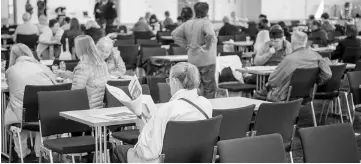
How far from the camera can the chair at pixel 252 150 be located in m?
3.51

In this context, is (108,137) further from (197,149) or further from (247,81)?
(247,81)

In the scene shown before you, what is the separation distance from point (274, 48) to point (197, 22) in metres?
1.23

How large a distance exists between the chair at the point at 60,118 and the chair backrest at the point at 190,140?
1181mm

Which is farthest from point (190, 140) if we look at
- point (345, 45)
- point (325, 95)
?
point (345, 45)

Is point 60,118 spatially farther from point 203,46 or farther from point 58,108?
point 203,46

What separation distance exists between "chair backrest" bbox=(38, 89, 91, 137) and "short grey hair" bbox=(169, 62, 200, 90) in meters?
1.60

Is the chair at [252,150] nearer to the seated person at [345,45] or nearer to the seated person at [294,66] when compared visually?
the seated person at [294,66]

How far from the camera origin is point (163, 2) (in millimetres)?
23000

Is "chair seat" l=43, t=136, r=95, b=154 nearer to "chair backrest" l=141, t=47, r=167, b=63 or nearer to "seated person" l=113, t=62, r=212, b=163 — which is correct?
"seated person" l=113, t=62, r=212, b=163

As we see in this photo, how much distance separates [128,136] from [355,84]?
111 inches

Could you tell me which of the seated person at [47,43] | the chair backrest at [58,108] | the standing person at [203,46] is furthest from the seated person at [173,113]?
the seated person at [47,43]

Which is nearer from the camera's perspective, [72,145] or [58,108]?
[72,145]

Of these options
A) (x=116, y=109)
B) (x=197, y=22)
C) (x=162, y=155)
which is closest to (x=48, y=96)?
(x=116, y=109)

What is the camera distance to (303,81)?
766 centimetres
